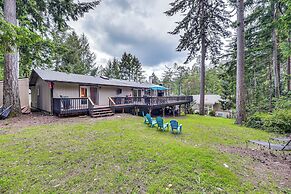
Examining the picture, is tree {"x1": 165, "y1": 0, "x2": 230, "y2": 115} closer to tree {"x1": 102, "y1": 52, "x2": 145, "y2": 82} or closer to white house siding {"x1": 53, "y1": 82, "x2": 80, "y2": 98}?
white house siding {"x1": 53, "y1": 82, "x2": 80, "y2": 98}

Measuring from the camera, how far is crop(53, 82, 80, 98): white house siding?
40.1ft

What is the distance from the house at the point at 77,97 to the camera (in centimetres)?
1122

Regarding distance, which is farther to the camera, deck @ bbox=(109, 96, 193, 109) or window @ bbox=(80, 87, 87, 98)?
window @ bbox=(80, 87, 87, 98)

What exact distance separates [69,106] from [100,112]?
7.44ft

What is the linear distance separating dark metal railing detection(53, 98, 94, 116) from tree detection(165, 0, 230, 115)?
1340 centimetres

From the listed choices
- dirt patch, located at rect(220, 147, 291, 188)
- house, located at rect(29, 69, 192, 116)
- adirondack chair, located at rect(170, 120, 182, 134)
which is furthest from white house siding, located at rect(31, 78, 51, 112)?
dirt patch, located at rect(220, 147, 291, 188)

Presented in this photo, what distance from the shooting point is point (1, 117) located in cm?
893

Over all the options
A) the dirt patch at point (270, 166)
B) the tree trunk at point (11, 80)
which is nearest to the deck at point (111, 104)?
the tree trunk at point (11, 80)

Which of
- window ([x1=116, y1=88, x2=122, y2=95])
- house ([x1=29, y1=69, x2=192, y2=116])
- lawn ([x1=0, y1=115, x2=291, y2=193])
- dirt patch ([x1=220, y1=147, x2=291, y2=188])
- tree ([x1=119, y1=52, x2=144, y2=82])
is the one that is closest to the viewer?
lawn ([x1=0, y1=115, x2=291, y2=193])

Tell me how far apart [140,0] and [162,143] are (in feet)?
41.8

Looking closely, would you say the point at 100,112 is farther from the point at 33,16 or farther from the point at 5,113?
the point at 33,16

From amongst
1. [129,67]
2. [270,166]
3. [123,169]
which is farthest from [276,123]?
[129,67]

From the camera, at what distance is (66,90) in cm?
1288

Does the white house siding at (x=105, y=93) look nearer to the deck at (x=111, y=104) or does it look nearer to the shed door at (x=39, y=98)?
the deck at (x=111, y=104)
